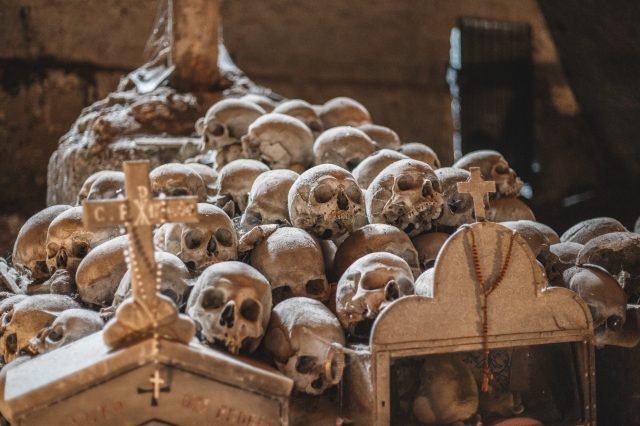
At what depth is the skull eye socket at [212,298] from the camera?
7.34 ft

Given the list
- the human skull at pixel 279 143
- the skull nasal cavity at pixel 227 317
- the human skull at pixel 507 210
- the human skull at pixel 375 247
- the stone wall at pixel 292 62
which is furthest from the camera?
the stone wall at pixel 292 62

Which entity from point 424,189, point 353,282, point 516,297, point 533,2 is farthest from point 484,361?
point 533,2

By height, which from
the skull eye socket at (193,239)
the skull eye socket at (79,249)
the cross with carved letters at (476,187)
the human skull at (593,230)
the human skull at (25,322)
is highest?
the cross with carved letters at (476,187)

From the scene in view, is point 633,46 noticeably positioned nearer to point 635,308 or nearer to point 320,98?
point 320,98

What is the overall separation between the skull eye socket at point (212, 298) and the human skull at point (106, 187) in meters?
1.23

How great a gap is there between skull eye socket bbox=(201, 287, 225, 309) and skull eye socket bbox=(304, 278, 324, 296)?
52 cm

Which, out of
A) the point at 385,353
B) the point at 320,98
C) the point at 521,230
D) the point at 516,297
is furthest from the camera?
the point at 320,98

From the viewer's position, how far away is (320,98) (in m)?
7.29

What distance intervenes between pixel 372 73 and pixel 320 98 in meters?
0.65

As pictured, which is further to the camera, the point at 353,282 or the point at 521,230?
the point at 521,230

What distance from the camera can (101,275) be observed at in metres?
2.68

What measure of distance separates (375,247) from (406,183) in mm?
328

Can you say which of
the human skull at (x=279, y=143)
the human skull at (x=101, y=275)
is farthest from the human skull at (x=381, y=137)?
the human skull at (x=101, y=275)

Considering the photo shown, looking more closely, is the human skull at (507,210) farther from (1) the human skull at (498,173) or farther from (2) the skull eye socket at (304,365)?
(2) the skull eye socket at (304,365)
